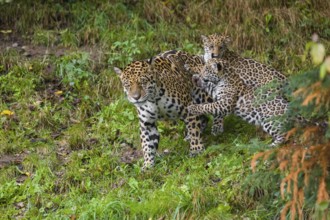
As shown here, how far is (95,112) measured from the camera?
1191 centimetres

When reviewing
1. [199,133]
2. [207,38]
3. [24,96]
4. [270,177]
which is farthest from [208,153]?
[24,96]

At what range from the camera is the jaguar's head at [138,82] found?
379 inches

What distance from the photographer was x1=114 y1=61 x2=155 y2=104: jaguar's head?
9.63 metres

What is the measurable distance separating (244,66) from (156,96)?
1358mm

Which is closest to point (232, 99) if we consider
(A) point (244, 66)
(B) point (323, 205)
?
(A) point (244, 66)

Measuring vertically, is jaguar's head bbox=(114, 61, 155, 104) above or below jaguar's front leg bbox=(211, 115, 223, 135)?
above

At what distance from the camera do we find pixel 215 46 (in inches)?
430

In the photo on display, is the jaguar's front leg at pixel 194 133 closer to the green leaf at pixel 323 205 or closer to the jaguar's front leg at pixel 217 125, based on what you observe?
the jaguar's front leg at pixel 217 125

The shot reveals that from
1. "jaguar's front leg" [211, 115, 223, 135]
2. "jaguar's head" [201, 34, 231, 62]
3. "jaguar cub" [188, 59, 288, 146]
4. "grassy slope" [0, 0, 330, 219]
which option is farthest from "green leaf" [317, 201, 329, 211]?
"jaguar's head" [201, 34, 231, 62]

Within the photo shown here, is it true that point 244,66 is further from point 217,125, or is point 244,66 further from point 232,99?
point 217,125

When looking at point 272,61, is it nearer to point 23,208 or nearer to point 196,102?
point 196,102

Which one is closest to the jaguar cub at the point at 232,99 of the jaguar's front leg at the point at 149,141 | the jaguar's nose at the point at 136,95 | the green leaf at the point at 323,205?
the jaguar's front leg at the point at 149,141

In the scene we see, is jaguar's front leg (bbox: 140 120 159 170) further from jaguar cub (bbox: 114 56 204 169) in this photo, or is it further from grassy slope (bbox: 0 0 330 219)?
grassy slope (bbox: 0 0 330 219)

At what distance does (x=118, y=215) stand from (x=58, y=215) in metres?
0.74
